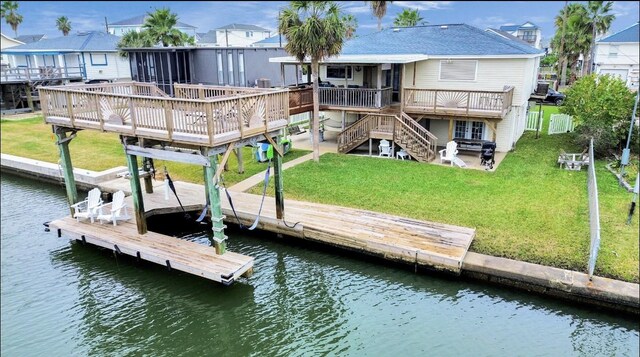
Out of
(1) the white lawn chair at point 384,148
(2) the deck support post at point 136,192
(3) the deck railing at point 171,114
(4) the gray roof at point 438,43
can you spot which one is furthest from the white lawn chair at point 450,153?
(2) the deck support post at point 136,192

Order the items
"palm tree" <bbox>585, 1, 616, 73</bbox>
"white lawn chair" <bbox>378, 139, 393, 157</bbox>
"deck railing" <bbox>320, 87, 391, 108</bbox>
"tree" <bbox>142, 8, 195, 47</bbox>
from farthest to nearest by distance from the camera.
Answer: "palm tree" <bbox>585, 1, 616, 73</bbox>
"tree" <bbox>142, 8, 195, 47</bbox>
"deck railing" <bbox>320, 87, 391, 108</bbox>
"white lawn chair" <bbox>378, 139, 393, 157</bbox>

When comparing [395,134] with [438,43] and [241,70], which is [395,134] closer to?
[438,43]

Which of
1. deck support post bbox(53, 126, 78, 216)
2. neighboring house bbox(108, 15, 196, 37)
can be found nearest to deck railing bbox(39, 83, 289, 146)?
deck support post bbox(53, 126, 78, 216)

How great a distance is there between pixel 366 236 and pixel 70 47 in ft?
114

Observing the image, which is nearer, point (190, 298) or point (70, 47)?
point (190, 298)

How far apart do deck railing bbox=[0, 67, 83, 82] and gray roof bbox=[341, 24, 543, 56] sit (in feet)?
80.0

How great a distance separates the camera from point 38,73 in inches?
1286

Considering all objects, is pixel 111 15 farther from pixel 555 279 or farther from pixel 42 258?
pixel 555 279

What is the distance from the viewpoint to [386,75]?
1988cm

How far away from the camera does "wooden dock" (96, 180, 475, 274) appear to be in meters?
9.34

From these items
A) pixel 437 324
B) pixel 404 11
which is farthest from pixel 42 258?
pixel 404 11

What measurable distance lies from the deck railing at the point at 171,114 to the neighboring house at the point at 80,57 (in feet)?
90.7

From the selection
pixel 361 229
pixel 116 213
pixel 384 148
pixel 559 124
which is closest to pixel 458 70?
pixel 384 148

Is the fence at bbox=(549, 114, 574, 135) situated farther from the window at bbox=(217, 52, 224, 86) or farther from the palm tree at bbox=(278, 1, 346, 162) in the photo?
the window at bbox=(217, 52, 224, 86)
